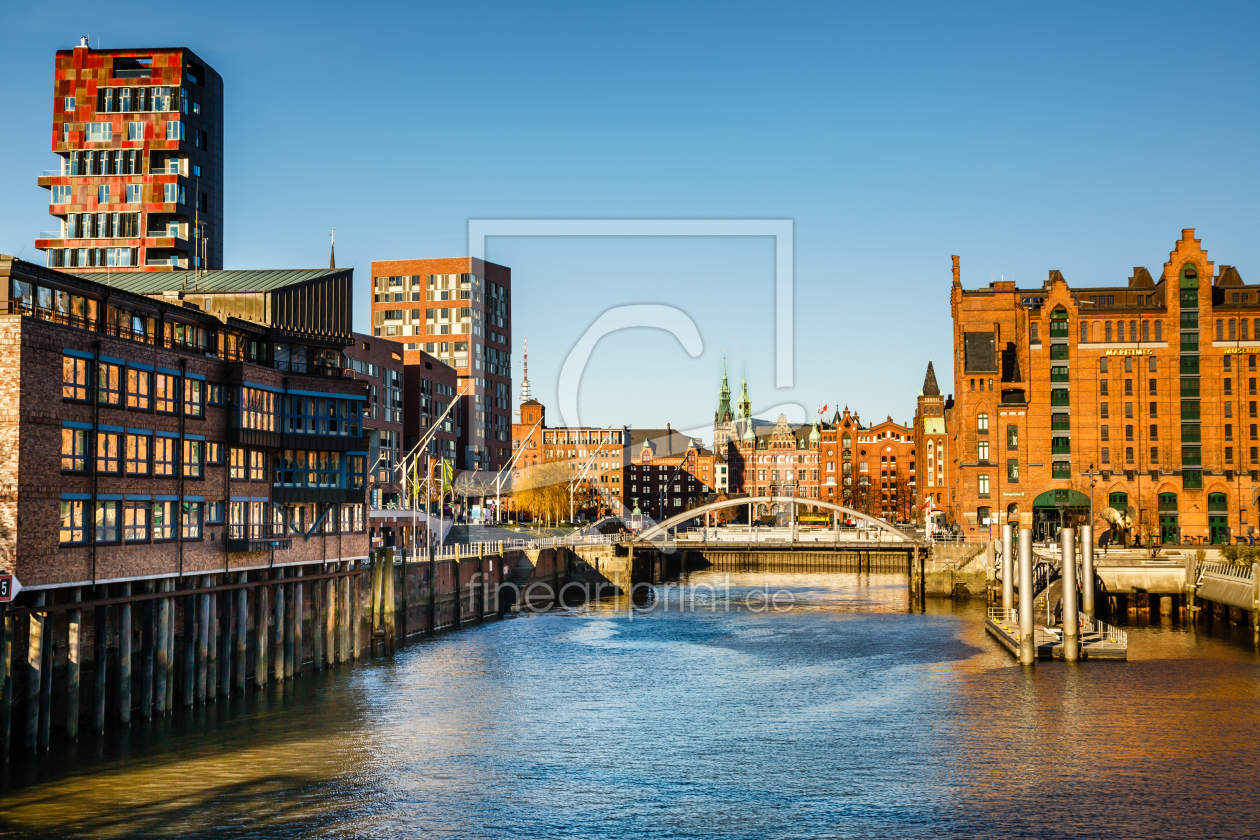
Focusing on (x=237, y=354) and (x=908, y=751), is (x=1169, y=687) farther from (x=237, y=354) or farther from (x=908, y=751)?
(x=237, y=354)

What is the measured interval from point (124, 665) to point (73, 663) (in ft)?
7.64

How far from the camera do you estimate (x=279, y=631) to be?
190 ft

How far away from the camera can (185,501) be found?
53406 mm

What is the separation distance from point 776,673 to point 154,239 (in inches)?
2954

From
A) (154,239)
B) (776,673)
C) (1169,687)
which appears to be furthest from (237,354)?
(154,239)

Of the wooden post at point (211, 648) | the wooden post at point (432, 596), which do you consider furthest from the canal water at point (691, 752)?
the wooden post at point (432, 596)

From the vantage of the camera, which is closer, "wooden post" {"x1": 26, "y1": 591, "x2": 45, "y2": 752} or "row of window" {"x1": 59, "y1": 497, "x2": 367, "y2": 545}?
"wooden post" {"x1": 26, "y1": 591, "x2": 45, "y2": 752}

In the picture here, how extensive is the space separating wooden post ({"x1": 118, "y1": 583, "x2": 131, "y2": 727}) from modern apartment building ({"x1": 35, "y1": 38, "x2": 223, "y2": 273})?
6850 cm

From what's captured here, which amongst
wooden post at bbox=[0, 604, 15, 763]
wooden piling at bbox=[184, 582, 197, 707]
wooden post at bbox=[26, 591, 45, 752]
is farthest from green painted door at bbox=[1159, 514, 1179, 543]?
wooden post at bbox=[0, 604, 15, 763]

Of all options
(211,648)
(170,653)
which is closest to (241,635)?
(211,648)

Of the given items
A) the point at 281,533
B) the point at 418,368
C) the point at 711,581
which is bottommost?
the point at 711,581

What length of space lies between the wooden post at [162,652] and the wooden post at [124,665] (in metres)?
1.79

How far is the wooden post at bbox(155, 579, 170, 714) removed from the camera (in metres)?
49.2

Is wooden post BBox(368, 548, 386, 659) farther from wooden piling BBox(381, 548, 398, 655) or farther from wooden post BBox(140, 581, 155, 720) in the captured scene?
wooden post BBox(140, 581, 155, 720)
